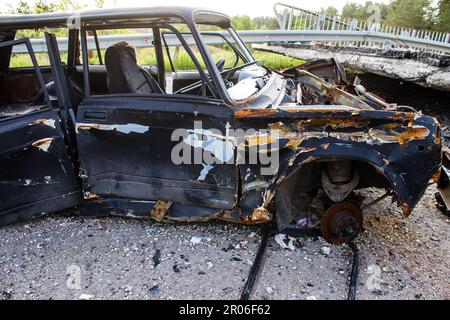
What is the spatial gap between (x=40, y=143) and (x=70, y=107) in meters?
0.39

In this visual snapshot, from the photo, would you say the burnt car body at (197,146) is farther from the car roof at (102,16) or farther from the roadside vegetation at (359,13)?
the roadside vegetation at (359,13)

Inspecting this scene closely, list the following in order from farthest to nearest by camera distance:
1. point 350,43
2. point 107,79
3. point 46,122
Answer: point 350,43, point 107,79, point 46,122

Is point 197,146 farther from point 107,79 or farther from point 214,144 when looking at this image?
point 107,79

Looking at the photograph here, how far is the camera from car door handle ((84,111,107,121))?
275 centimetres

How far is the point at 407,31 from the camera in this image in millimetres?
9703

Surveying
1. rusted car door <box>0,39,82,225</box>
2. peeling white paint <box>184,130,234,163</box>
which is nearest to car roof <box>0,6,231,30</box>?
rusted car door <box>0,39,82,225</box>

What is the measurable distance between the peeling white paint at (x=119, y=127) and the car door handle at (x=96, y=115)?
52 mm

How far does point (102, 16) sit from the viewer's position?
266cm

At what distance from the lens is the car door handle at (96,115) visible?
2.75m

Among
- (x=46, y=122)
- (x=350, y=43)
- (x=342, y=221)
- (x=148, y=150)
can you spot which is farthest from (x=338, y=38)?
(x=46, y=122)

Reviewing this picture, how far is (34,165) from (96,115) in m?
0.67
